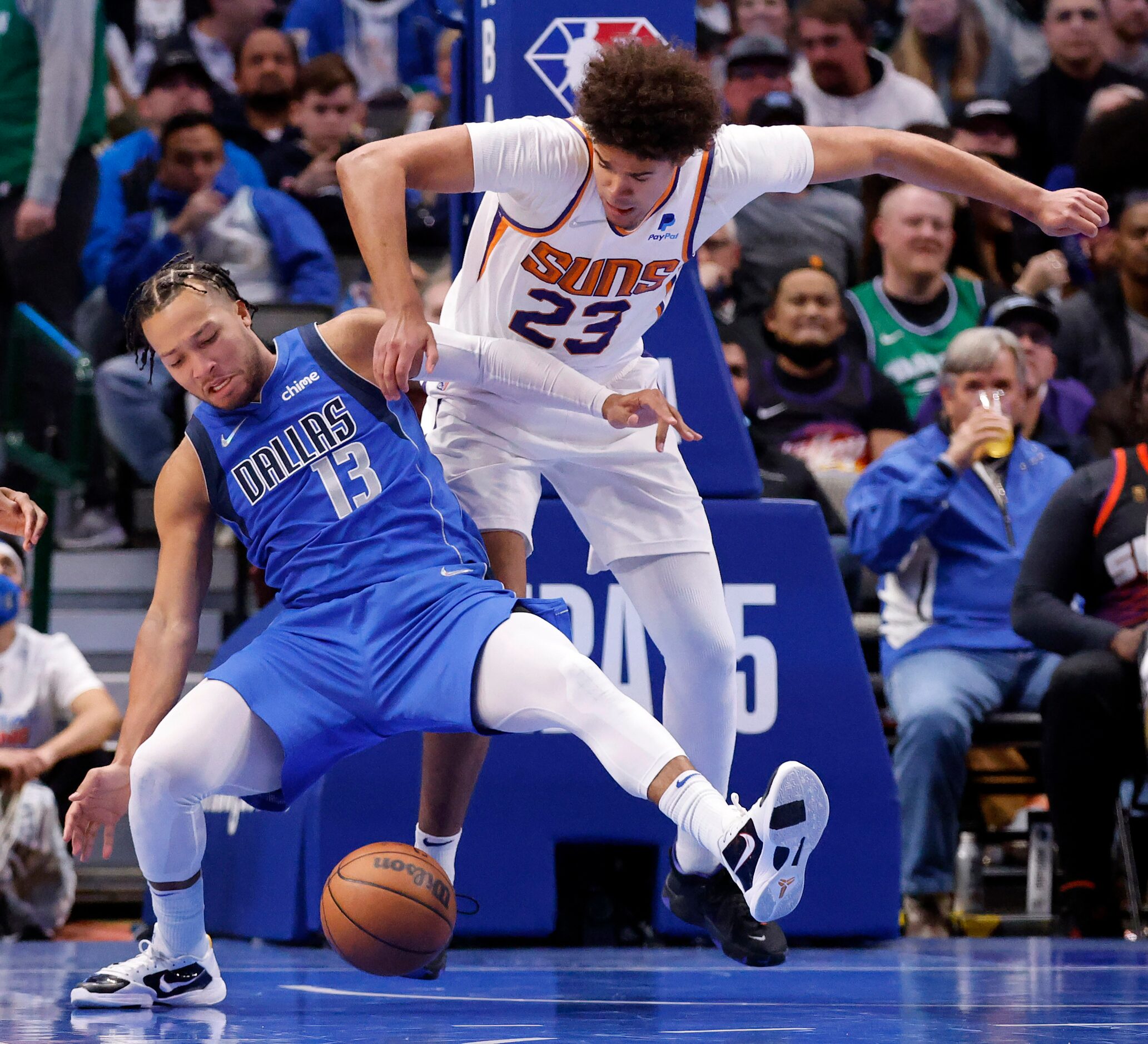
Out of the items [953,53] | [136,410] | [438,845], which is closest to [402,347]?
[438,845]

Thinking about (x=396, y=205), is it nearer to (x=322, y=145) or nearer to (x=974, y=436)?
(x=974, y=436)

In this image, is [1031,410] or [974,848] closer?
[974,848]

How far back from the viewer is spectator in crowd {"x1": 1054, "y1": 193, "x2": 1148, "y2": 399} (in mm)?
8227

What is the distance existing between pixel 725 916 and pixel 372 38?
24.4ft

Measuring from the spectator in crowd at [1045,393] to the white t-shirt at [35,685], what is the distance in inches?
153

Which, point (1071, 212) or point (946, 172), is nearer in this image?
point (1071, 212)

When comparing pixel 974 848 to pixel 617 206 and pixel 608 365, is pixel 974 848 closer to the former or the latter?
pixel 608 365

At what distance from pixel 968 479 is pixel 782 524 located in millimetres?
1335

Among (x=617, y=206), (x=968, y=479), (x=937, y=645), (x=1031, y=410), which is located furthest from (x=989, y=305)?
(x=617, y=206)

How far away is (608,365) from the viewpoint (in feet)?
15.0

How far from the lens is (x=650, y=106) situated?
3893mm

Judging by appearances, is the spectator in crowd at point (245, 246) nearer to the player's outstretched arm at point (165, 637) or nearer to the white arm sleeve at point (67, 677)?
the white arm sleeve at point (67, 677)

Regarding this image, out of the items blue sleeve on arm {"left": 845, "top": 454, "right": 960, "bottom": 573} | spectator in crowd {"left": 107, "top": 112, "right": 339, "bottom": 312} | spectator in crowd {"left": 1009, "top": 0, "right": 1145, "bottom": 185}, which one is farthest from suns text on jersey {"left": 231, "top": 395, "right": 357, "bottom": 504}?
spectator in crowd {"left": 1009, "top": 0, "right": 1145, "bottom": 185}

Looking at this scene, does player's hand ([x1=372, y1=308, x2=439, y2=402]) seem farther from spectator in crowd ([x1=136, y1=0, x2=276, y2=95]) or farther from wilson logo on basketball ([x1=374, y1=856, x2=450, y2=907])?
spectator in crowd ([x1=136, y1=0, x2=276, y2=95])
